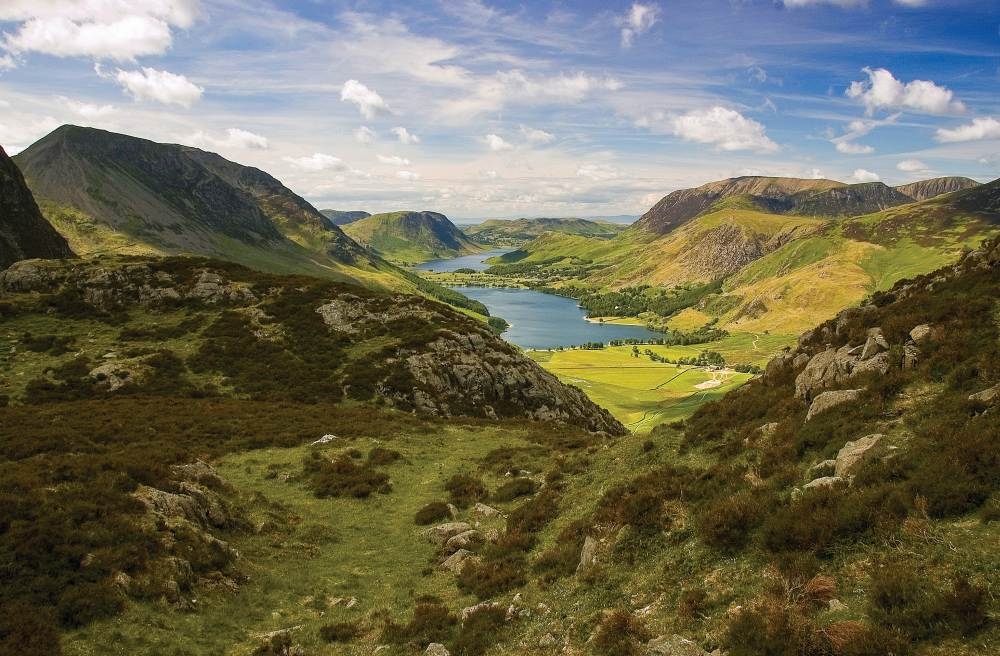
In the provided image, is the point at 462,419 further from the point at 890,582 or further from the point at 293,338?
the point at 890,582

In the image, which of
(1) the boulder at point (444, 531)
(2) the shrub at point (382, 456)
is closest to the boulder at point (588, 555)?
(1) the boulder at point (444, 531)

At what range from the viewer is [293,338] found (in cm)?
6206

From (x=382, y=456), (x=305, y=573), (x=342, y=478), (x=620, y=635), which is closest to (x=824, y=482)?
(x=620, y=635)

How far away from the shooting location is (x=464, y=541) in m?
21.7

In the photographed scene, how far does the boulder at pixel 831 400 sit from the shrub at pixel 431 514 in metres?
16.4

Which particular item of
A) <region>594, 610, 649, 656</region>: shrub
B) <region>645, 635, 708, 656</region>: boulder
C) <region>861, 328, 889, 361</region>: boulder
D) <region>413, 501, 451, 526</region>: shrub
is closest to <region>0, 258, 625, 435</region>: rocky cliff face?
<region>413, 501, 451, 526</region>: shrub

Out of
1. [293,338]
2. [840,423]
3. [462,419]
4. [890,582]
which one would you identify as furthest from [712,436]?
[293,338]

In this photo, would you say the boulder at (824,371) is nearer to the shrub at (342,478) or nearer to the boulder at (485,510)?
the boulder at (485,510)

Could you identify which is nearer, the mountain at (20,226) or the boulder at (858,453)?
the boulder at (858,453)

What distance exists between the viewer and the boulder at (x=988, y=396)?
14117mm

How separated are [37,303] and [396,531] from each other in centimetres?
6391

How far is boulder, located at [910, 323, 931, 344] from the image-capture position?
19.6m

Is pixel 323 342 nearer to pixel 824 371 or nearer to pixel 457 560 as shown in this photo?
pixel 457 560

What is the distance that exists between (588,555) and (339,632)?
25.6ft
